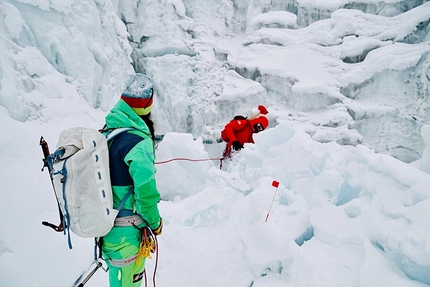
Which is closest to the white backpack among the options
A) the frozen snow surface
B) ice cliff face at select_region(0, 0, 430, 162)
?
the frozen snow surface

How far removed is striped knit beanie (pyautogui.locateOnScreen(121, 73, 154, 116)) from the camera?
1.68 m

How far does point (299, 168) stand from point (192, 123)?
443cm

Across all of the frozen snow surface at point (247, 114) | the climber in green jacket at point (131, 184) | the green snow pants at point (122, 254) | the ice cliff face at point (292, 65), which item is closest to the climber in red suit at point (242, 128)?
the frozen snow surface at point (247, 114)

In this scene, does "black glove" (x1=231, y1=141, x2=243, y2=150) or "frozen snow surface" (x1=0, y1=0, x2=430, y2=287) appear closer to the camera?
"frozen snow surface" (x1=0, y1=0, x2=430, y2=287)

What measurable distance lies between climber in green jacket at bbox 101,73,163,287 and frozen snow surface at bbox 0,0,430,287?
2.53ft

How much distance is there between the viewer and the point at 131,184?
63.7 inches

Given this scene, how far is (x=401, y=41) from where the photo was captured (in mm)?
7301

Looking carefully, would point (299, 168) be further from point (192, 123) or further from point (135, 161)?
point (192, 123)

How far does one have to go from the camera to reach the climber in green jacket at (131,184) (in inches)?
60.0

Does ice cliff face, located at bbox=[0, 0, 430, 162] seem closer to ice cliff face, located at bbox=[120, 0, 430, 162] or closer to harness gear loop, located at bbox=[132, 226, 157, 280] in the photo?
ice cliff face, located at bbox=[120, 0, 430, 162]

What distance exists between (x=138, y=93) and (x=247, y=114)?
622cm

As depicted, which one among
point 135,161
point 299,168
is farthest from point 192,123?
point 135,161

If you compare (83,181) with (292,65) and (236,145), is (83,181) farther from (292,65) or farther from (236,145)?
(292,65)

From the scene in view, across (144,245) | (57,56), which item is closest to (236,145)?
(57,56)
